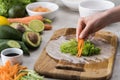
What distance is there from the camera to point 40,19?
189 cm

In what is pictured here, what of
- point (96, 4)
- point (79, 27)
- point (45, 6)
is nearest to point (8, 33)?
point (79, 27)

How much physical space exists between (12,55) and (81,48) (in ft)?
0.99

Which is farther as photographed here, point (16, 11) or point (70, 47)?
point (16, 11)

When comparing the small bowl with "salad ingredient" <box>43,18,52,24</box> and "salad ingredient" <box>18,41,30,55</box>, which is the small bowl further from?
"salad ingredient" <box>43,18,52,24</box>

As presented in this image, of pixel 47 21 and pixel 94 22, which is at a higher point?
pixel 94 22

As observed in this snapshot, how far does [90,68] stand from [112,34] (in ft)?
1.24

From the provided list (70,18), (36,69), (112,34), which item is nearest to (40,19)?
(70,18)

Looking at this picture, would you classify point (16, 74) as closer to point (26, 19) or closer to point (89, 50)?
point (89, 50)

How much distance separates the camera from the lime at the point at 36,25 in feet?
5.87

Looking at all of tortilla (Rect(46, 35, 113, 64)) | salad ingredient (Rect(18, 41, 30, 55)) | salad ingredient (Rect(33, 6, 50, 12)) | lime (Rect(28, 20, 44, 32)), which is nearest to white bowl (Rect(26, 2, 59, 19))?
salad ingredient (Rect(33, 6, 50, 12))

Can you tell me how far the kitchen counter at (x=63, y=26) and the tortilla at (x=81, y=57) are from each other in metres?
0.05

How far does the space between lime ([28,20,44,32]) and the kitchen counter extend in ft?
0.12

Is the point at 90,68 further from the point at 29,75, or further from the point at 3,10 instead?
the point at 3,10

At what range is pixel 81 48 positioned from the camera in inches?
59.0
